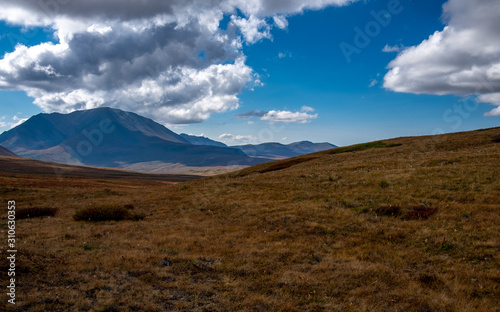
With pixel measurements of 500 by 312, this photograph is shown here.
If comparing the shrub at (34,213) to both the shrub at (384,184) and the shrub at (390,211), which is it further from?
the shrub at (384,184)

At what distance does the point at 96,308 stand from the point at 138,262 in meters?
3.85

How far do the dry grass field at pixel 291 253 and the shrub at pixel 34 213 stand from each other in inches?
43.5

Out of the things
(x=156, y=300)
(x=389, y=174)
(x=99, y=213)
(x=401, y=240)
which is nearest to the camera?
(x=156, y=300)

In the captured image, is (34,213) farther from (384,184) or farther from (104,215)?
(384,184)

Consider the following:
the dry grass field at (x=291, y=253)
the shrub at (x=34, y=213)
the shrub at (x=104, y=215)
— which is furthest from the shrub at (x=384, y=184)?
the shrub at (x=34, y=213)

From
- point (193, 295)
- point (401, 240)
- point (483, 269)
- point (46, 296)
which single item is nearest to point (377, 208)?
point (401, 240)

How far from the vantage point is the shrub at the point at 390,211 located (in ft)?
58.3

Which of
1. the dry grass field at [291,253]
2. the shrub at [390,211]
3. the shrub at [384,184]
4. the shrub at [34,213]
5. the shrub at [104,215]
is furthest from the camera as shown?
the shrub at [34,213]

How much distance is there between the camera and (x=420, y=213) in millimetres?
17016

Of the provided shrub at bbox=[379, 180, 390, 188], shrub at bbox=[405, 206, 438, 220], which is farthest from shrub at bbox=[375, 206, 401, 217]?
shrub at bbox=[379, 180, 390, 188]

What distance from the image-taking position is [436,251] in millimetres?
12859

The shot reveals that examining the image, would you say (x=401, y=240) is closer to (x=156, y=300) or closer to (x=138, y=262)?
(x=156, y=300)

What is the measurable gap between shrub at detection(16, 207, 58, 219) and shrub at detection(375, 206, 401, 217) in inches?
1070

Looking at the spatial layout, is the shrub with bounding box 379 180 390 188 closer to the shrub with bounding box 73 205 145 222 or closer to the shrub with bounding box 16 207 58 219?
the shrub with bounding box 73 205 145 222
